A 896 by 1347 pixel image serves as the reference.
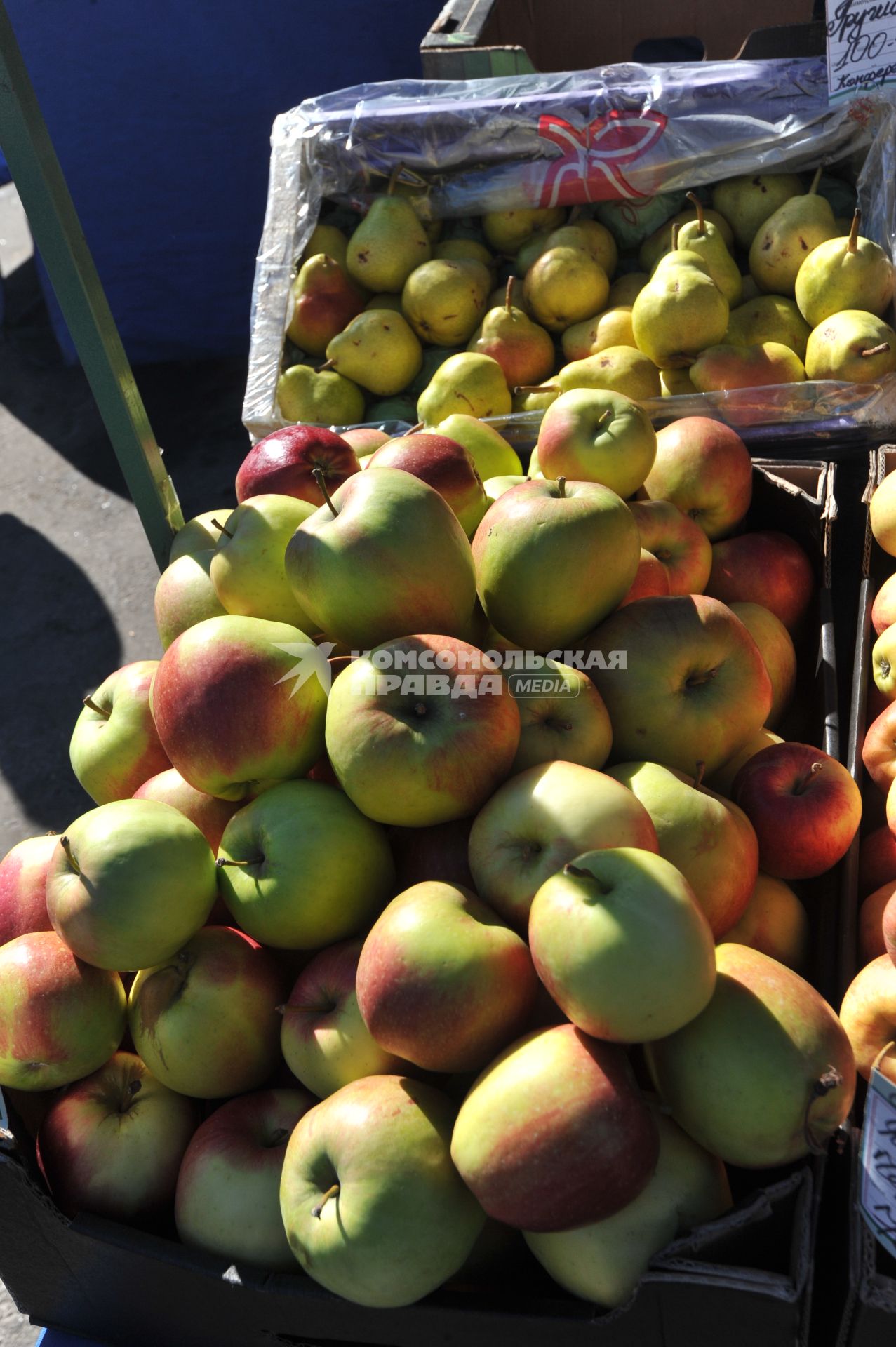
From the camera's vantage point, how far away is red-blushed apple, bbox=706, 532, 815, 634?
180 cm

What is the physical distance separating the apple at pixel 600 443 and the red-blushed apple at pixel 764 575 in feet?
0.83

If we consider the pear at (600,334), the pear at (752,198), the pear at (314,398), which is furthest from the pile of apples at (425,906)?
the pear at (752,198)

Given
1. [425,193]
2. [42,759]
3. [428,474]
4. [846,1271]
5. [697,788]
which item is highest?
[425,193]

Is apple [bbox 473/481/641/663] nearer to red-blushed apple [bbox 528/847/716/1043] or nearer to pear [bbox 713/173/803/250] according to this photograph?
red-blushed apple [bbox 528/847/716/1043]

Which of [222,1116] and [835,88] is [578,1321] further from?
[835,88]

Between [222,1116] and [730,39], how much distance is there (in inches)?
150

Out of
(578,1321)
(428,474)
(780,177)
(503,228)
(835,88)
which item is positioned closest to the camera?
(578,1321)

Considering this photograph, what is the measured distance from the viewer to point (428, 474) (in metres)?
1.52

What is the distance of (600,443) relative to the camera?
1.64 m

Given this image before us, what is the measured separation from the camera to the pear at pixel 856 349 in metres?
2.17

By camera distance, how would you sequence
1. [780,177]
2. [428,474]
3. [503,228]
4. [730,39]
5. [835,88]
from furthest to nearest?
[730,39]
[503,228]
[780,177]
[835,88]
[428,474]

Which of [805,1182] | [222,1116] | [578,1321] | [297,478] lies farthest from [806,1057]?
[297,478]

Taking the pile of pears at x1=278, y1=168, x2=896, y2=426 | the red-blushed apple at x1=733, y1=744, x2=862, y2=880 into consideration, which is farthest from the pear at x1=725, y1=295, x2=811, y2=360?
the red-blushed apple at x1=733, y1=744, x2=862, y2=880

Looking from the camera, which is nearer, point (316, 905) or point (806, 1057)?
point (806, 1057)
